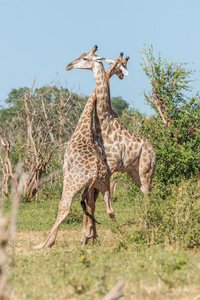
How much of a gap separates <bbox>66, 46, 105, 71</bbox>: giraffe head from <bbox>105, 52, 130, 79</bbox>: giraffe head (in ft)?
1.78

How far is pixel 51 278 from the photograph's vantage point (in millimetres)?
4230

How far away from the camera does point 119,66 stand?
28.1 ft

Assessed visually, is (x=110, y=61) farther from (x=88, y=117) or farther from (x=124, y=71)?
(x=88, y=117)

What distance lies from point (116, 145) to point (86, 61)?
5.11 feet

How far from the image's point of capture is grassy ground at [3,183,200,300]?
12.5ft

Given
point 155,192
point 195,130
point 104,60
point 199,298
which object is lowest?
point 199,298

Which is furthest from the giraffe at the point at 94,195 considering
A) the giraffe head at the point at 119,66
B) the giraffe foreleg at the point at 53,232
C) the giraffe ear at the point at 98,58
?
the giraffe foreleg at the point at 53,232

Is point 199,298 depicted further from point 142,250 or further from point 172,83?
point 172,83

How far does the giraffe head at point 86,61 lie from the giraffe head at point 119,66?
21.4 inches

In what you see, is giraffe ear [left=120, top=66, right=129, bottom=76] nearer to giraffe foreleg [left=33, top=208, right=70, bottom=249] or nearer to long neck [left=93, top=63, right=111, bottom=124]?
long neck [left=93, top=63, right=111, bottom=124]

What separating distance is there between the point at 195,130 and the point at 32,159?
5.82 meters

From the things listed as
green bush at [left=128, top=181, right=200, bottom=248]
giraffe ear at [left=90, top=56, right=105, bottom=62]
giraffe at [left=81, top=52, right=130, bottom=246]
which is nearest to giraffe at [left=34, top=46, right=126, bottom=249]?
giraffe ear at [left=90, top=56, right=105, bottom=62]

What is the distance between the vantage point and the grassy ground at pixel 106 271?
151 inches

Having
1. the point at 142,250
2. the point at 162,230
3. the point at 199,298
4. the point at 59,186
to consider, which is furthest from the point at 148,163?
the point at 59,186
